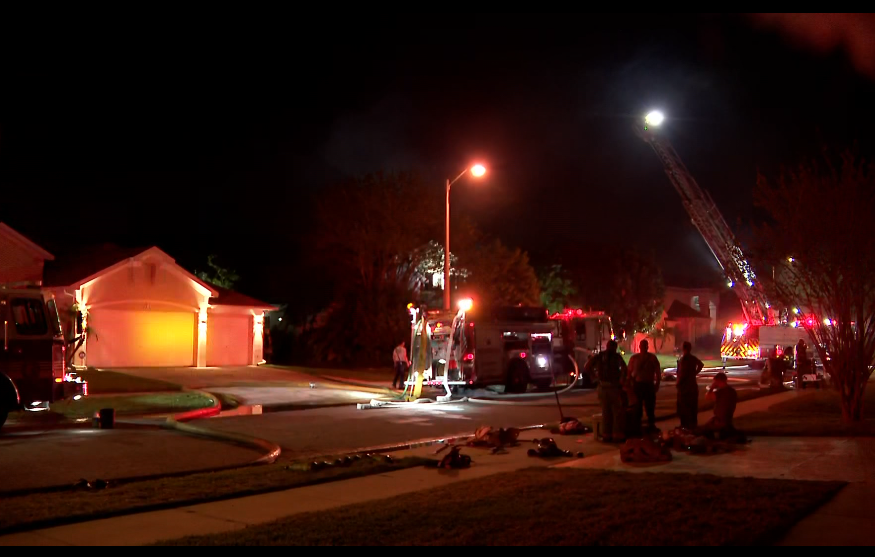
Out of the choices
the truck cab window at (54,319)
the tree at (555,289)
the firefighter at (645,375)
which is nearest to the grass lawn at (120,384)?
the truck cab window at (54,319)

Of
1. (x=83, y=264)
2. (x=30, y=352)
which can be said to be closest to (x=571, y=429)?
(x=30, y=352)

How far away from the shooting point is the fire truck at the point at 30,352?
13.2 meters

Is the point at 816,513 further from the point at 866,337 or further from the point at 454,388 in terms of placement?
the point at 454,388

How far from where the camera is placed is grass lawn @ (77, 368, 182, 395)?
2172 cm

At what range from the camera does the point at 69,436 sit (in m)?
13.6

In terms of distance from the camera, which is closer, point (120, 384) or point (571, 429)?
point (571, 429)

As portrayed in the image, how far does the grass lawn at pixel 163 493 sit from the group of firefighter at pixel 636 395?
373 centimetres

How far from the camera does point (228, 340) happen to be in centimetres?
3312

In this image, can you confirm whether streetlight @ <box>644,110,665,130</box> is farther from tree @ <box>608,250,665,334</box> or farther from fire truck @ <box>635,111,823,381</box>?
tree @ <box>608,250,665,334</box>

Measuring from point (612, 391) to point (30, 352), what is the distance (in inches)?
353

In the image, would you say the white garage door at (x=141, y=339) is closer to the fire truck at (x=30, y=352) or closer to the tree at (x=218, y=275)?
the tree at (x=218, y=275)

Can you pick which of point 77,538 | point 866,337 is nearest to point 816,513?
point 77,538

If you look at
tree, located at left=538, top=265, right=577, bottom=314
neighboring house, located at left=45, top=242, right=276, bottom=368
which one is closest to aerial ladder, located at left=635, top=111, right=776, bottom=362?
tree, located at left=538, top=265, right=577, bottom=314

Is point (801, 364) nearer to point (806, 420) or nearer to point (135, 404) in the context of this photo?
point (806, 420)
